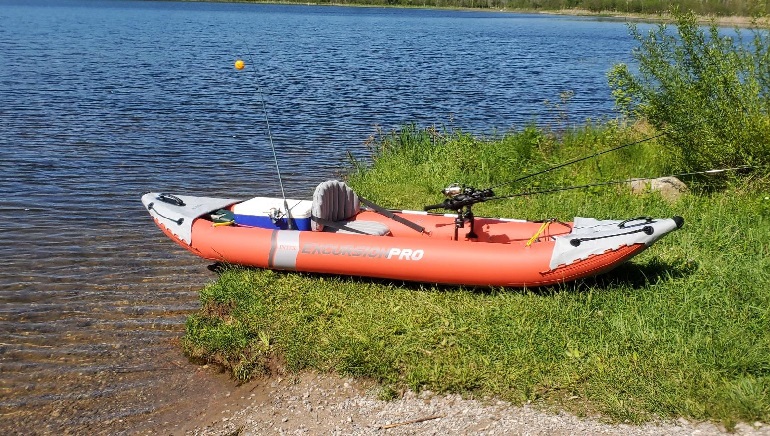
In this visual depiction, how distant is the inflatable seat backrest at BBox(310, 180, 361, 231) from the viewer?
24.6ft

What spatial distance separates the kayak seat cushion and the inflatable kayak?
0.04 feet

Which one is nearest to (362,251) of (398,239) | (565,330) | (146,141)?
(398,239)

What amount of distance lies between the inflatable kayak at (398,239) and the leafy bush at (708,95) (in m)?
2.87

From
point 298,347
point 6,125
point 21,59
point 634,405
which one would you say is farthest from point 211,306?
point 21,59

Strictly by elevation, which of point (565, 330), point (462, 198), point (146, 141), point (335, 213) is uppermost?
point (462, 198)

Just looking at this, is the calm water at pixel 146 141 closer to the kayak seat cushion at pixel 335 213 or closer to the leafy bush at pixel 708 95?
the kayak seat cushion at pixel 335 213

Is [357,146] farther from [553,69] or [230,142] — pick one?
[553,69]

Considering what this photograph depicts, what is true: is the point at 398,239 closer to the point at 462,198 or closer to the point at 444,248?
the point at 444,248

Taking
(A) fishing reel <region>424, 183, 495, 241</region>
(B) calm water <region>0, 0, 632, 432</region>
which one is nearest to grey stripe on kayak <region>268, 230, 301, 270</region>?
(B) calm water <region>0, 0, 632, 432</region>

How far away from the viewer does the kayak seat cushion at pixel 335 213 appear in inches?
296

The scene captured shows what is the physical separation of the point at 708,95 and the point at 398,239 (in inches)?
187

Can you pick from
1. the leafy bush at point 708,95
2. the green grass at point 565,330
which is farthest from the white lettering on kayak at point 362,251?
the leafy bush at point 708,95

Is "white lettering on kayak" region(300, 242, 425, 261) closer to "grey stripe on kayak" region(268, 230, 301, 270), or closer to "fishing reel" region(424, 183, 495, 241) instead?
"grey stripe on kayak" region(268, 230, 301, 270)

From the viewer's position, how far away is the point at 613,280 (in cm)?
677
